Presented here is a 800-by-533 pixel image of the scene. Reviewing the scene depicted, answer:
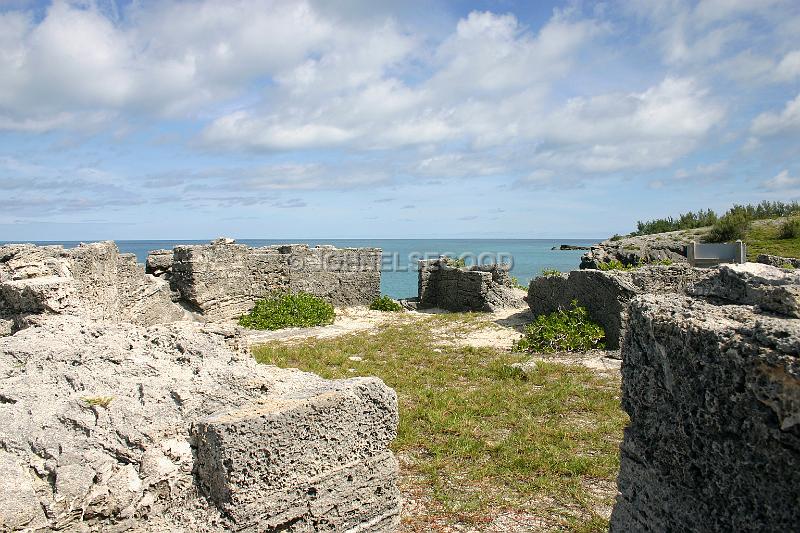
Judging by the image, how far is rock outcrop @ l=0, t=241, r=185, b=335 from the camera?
20.0 ft

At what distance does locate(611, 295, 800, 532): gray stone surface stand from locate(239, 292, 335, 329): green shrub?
37.9 feet

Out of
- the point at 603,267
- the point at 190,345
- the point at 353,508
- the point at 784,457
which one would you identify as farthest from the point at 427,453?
the point at 603,267

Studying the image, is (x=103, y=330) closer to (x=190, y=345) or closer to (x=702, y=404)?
(x=190, y=345)

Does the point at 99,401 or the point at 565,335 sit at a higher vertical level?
the point at 99,401

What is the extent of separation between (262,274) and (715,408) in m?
13.7

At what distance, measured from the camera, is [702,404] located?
2191 millimetres

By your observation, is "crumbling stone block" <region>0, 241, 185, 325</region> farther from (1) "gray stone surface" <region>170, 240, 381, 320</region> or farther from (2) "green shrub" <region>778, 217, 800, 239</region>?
(2) "green shrub" <region>778, 217, 800, 239</region>

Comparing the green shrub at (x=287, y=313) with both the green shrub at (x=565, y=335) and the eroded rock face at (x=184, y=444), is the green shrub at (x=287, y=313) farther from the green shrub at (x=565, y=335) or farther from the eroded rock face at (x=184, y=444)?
the eroded rock face at (x=184, y=444)

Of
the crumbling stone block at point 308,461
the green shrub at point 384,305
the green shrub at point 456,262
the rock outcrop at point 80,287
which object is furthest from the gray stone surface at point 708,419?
the green shrub at point 456,262

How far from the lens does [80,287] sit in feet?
28.2

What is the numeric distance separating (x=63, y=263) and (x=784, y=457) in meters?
8.95

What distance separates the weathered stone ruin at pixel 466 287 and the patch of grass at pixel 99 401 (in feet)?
43.0

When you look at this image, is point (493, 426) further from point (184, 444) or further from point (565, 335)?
point (565, 335)

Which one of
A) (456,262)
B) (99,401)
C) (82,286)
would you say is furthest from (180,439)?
(456,262)
